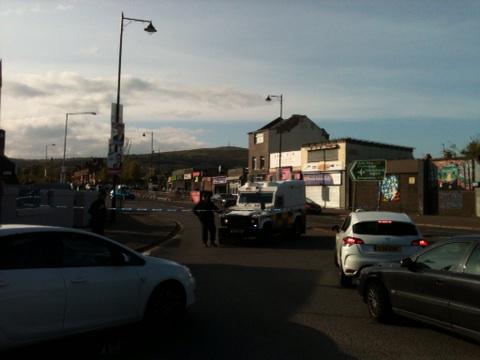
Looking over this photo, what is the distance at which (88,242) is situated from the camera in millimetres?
6172

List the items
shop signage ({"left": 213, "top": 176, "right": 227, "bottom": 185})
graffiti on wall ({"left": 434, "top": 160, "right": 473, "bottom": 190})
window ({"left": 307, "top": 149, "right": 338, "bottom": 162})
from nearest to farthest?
graffiti on wall ({"left": 434, "top": 160, "right": 473, "bottom": 190}) < window ({"left": 307, "top": 149, "right": 338, "bottom": 162}) < shop signage ({"left": 213, "top": 176, "right": 227, "bottom": 185})

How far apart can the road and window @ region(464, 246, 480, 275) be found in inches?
36.1

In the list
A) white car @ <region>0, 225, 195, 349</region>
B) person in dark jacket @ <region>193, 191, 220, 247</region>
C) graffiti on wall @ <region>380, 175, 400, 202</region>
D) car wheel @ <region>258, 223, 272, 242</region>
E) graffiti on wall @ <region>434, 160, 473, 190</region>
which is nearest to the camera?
white car @ <region>0, 225, 195, 349</region>

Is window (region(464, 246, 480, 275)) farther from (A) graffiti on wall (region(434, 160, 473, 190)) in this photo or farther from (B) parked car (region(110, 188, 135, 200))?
(A) graffiti on wall (region(434, 160, 473, 190))

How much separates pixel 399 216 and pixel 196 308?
4.83m

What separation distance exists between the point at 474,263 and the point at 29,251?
186 inches

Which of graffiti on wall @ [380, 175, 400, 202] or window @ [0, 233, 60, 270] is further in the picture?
graffiti on wall @ [380, 175, 400, 202]

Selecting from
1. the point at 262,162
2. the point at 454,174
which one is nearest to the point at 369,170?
the point at 454,174

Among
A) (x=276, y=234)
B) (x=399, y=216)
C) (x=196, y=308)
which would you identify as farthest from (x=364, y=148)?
(x=196, y=308)

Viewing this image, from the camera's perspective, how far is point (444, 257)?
6371 millimetres

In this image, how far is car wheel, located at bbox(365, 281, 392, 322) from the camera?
7.29 meters

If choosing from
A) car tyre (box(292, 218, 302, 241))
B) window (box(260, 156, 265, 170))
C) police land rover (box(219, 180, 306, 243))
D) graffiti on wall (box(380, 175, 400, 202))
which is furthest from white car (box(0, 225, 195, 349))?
window (box(260, 156, 265, 170))

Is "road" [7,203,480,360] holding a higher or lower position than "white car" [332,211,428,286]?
lower

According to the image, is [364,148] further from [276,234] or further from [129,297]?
[129,297]
